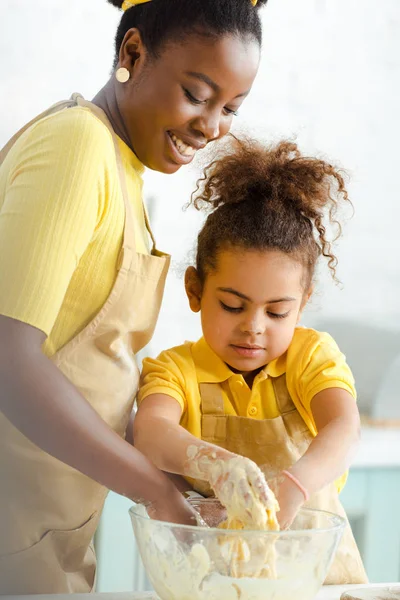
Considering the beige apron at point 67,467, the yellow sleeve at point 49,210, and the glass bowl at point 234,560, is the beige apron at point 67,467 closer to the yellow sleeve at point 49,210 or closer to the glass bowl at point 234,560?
the yellow sleeve at point 49,210

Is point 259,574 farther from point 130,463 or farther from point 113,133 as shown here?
point 113,133

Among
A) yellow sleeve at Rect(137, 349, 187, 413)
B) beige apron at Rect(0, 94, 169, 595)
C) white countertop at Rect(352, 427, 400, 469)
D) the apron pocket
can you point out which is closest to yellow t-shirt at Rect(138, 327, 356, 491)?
yellow sleeve at Rect(137, 349, 187, 413)

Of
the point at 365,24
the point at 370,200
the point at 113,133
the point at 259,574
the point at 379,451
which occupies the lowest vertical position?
the point at 259,574

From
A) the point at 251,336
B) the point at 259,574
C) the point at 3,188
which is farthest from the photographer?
the point at 251,336

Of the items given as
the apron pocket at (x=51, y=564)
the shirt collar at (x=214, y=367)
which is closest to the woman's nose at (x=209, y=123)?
the shirt collar at (x=214, y=367)

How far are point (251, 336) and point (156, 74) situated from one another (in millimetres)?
401

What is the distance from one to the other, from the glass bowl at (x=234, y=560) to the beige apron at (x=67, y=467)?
0.25m

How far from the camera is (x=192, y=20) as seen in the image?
3.47ft

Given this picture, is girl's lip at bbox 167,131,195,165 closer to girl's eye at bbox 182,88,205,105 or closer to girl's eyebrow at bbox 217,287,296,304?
girl's eye at bbox 182,88,205,105

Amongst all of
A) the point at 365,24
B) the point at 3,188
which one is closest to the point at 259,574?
the point at 3,188

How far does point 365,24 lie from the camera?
8.63 feet

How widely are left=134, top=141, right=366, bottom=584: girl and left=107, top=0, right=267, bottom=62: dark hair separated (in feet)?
0.82

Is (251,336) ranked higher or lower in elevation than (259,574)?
higher

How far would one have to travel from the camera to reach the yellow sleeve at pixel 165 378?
3.89 feet
